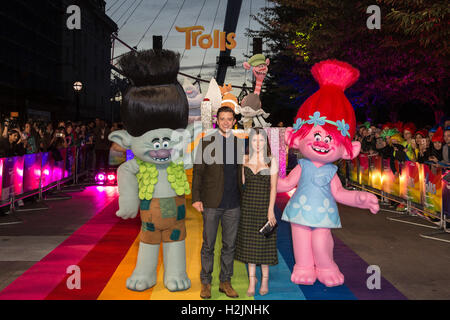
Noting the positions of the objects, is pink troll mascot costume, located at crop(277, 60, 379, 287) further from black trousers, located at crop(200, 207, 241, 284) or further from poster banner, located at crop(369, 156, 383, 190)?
poster banner, located at crop(369, 156, 383, 190)

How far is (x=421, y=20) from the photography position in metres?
9.00

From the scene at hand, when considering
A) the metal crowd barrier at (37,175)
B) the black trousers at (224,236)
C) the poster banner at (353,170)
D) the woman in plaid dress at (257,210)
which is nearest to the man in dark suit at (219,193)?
the black trousers at (224,236)

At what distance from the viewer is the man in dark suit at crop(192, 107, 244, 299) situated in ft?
15.6

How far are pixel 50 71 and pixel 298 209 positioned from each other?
122 ft

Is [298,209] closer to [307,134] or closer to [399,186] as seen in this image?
[307,134]

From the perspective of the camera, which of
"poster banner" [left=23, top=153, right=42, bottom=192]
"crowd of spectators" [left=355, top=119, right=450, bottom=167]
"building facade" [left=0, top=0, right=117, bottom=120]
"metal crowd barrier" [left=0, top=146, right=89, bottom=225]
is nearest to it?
"metal crowd barrier" [left=0, top=146, right=89, bottom=225]

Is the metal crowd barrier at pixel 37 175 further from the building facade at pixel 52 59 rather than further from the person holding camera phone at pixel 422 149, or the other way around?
the building facade at pixel 52 59

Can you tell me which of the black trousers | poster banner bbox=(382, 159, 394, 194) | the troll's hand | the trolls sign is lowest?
the black trousers

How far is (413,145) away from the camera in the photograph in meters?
10.4

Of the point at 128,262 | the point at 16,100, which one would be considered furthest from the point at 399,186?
the point at 16,100

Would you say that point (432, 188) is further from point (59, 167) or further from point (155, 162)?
point (59, 167)

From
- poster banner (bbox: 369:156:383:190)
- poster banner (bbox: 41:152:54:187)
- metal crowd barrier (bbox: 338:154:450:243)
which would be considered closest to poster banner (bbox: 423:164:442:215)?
metal crowd barrier (bbox: 338:154:450:243)

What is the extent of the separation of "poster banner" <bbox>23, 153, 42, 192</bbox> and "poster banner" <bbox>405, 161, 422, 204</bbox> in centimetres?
753

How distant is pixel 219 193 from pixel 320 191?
125cm
